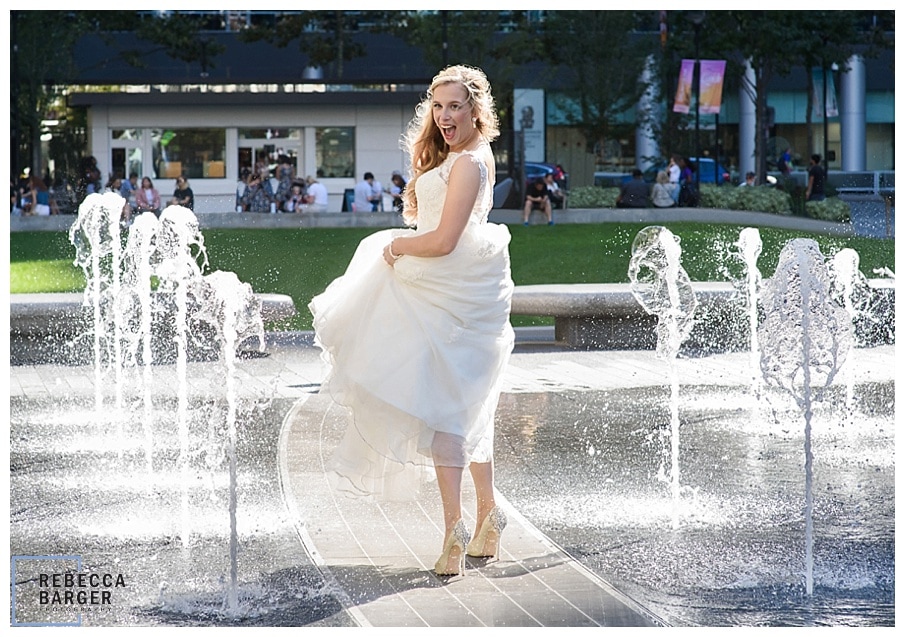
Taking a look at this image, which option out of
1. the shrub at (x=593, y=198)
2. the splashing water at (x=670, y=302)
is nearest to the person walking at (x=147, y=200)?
the shrub at (x=593, y=198)

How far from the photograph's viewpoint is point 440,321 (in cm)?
480

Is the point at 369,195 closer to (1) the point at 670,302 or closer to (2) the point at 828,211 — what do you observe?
(2) the point at 828,211

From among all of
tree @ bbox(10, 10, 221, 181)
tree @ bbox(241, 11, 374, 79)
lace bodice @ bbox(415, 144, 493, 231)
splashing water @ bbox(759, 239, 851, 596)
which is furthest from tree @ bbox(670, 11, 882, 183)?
lace bodice @ bbox(415, 144, 493, 231)

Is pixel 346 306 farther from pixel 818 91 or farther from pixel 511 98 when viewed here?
pixel 818 91

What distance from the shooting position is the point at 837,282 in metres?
13.4

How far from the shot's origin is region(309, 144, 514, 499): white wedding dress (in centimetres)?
479

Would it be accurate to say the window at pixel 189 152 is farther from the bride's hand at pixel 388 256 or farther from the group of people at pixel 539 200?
the bride's hand at pixel 388 256

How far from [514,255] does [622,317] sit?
731 cm

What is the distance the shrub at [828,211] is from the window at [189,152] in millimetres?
17428

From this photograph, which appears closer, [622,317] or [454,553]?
[454,553]

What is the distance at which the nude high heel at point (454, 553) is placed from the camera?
15.6 ft

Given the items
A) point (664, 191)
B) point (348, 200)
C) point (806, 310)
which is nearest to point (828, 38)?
point (664, 191)

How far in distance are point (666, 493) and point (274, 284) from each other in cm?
1217

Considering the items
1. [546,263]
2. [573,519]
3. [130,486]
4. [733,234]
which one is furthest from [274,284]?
[573,519]
